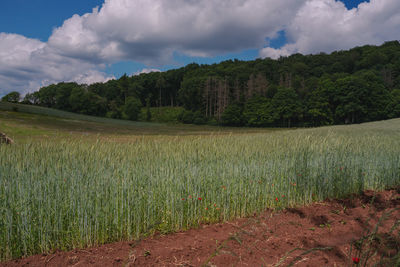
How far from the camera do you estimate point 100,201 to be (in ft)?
11.5

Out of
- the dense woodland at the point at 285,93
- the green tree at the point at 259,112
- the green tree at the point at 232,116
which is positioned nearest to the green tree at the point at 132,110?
the dense woodland at the point at 285,93

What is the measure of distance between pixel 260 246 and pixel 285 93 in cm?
5803

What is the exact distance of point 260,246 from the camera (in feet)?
9.78

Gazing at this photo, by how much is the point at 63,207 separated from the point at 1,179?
3.72ft

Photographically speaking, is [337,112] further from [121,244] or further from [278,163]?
[121,244]

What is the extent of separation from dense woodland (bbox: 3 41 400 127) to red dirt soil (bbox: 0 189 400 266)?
54372mm

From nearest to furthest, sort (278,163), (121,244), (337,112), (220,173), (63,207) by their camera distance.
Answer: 1. (121,244)
2. (63,207)
3. (220,173)
4. (278,163)
5. (337,112)

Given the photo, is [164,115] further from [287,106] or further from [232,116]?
[287,106]

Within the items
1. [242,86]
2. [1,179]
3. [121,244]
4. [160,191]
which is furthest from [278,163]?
[242,86]

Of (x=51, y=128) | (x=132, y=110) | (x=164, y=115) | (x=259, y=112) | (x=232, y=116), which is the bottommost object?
(x=51, y=128)

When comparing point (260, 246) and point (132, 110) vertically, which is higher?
point (132, 110)

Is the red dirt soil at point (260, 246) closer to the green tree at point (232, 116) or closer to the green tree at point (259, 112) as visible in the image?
the green tree at point (259, 112)

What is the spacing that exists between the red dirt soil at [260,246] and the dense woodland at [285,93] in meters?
54.4

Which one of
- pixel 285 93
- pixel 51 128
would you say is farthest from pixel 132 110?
pixel 51 128
